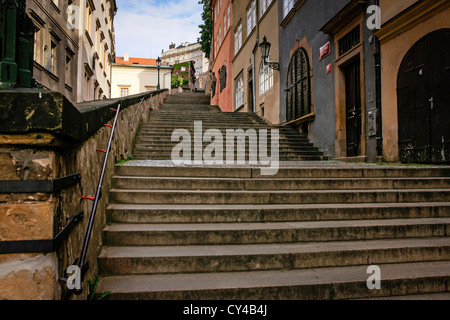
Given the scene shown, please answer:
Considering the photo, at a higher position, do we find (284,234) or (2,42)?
(2,42)

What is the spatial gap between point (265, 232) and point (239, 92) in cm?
1814

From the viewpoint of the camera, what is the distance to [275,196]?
4234mm

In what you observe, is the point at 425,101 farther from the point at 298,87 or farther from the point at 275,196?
the point at 298,87

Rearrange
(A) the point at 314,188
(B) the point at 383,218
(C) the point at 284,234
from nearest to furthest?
(C) the point at 284,234 < (B) the point at 383,218 < (A) the point at 314,188

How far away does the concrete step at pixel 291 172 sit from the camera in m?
4.80

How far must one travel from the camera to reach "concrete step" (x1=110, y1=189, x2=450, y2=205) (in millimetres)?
4039

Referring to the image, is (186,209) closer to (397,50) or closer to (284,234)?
(284,234)

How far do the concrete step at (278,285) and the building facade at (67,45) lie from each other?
27.0 ft

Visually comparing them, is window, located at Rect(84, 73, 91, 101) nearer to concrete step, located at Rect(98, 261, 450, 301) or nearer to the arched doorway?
the arched doorway

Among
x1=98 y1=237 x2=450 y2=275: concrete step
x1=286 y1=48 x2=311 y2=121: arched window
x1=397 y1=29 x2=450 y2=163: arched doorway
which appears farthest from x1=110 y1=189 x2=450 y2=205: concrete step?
x1=286 y1=48 x2=311 y2=121: arched window

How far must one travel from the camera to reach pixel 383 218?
402cm

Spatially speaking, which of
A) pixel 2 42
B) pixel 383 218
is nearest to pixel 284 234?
pixel 383 218

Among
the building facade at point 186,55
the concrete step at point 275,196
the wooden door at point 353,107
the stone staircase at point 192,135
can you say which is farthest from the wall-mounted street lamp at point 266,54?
the building facade at point 186,55

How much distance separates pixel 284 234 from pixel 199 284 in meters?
1.24
